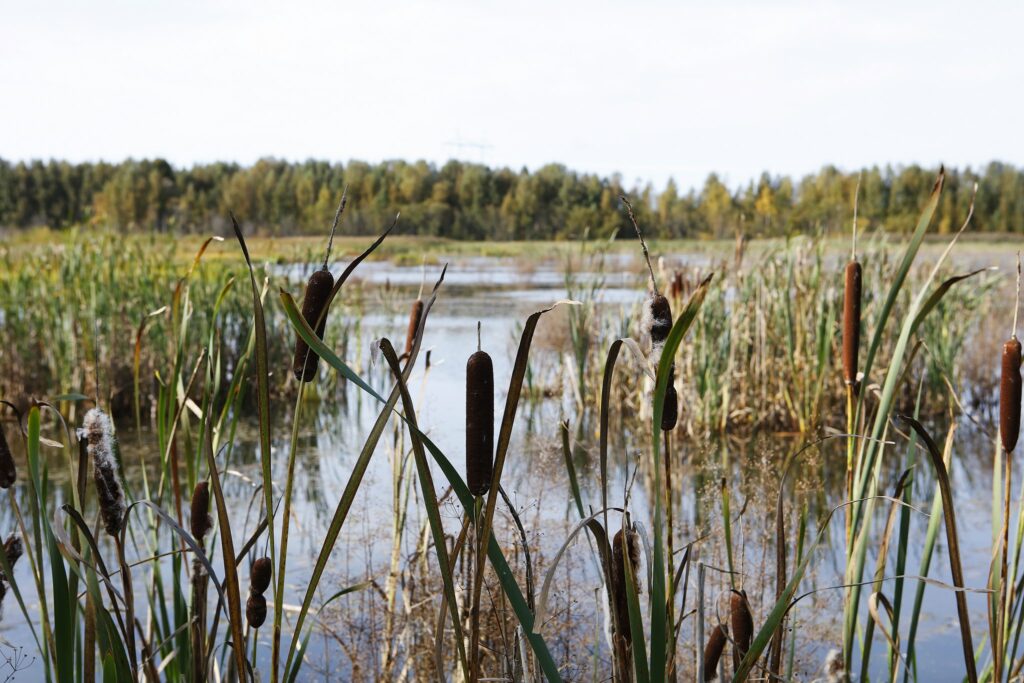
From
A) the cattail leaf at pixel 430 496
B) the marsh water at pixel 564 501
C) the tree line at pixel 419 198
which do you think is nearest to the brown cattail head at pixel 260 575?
the marsh water at pixel 564 501

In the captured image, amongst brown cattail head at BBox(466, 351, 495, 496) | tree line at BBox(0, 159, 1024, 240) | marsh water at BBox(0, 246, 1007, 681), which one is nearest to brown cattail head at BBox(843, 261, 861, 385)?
marsh water at BBox(0, 246, 1007, 681)

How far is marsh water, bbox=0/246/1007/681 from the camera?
2557 mm

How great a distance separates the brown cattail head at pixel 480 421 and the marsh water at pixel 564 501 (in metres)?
0.06

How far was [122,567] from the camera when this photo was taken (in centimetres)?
106

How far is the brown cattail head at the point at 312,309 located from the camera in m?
0.82

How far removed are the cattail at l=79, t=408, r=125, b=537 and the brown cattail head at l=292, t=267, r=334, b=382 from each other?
277 millimetres

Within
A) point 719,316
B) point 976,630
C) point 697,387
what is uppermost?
point 719,316

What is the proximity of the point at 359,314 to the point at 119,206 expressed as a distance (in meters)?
46.5

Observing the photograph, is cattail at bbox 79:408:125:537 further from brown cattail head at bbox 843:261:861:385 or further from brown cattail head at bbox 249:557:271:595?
brown cattail head at bbox 843:261:861:385

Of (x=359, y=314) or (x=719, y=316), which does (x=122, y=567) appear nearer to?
(x=719, y=316)

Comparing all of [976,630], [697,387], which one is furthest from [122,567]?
[697,387]

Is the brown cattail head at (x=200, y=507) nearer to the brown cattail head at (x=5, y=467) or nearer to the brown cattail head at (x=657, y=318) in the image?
the brown cattail head at (x=5, y=467)

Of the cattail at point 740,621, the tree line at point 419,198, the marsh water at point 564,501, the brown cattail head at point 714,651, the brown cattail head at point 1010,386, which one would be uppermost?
the tree line at point 419,198

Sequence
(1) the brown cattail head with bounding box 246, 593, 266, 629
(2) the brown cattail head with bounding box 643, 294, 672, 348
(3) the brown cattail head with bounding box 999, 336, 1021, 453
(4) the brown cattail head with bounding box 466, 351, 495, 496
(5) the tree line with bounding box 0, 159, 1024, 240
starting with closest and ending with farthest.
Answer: (4) the brown cattail head with bounding box 466, 351, 495, 496 < (2) the brown cattail head with bounding box 643, 294, 672, 348 < (3) the brown cattail head with bounding box 999, 336, 1021, 453 < (1) the brown cattail head with bounding box 246, 593, 266, 629 < (5) the tree line with bounding box 0, 159, 1024, 240
